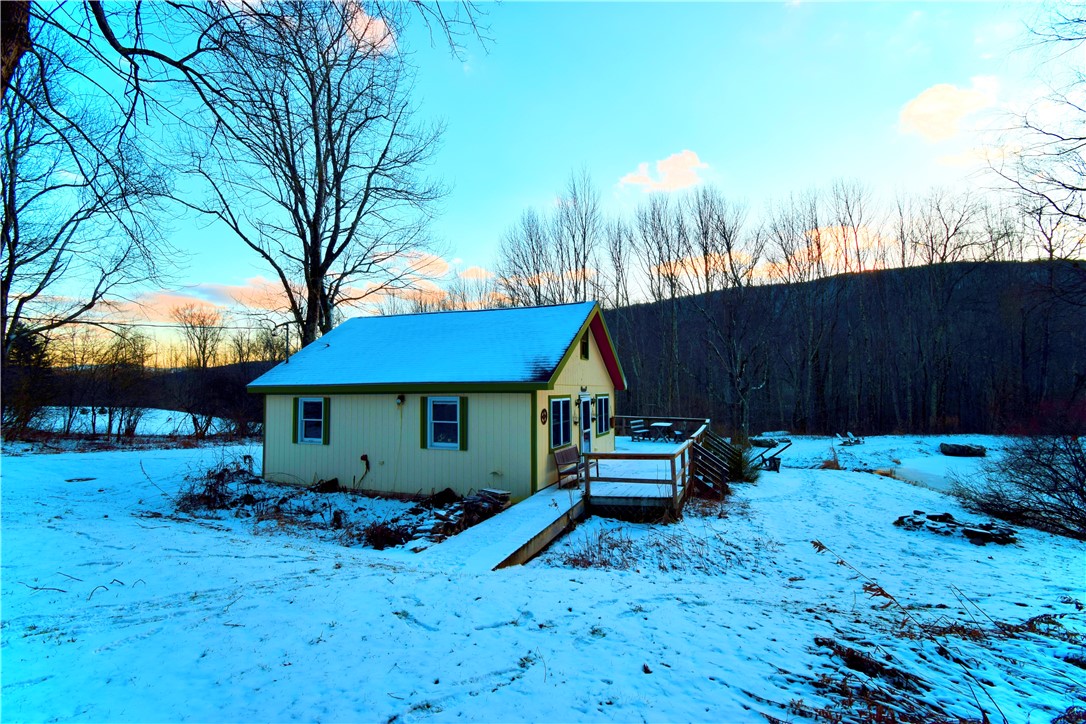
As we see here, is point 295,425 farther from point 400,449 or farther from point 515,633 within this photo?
point 515,633

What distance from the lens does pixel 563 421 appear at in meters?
12.7

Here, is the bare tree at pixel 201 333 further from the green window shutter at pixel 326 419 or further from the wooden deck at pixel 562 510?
the wooden deck at pixel 562 510

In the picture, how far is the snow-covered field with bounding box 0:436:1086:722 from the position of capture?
308 centimetres

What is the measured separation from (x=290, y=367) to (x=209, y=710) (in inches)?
487

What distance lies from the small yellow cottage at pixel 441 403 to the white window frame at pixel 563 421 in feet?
0.09

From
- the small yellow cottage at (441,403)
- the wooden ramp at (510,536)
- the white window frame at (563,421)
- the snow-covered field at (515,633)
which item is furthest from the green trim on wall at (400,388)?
the snow-covered field at (515,633)

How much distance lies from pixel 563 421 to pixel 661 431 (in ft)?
30.8

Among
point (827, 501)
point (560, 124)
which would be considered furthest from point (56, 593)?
point (827, 501)

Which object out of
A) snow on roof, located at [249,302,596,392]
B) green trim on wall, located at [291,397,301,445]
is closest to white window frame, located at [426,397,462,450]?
snow on roof, located at [249,302,596,392]

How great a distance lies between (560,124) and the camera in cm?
1249

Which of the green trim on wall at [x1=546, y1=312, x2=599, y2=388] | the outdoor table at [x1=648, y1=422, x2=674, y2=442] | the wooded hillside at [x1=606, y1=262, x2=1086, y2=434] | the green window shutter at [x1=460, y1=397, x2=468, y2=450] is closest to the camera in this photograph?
the green trim on wall at [x1=546, y1=312, x2=599, y2=388]

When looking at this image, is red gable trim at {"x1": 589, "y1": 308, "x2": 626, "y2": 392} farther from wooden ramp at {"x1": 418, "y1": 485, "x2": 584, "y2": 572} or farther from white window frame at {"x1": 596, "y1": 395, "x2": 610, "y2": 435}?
wooden ramp at {"x1": 418, "y1": 485, "x2": 584, "y2": 572}

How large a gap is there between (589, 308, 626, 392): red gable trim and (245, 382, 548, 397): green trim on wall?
13.6 ft

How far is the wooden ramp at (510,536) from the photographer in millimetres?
6660
